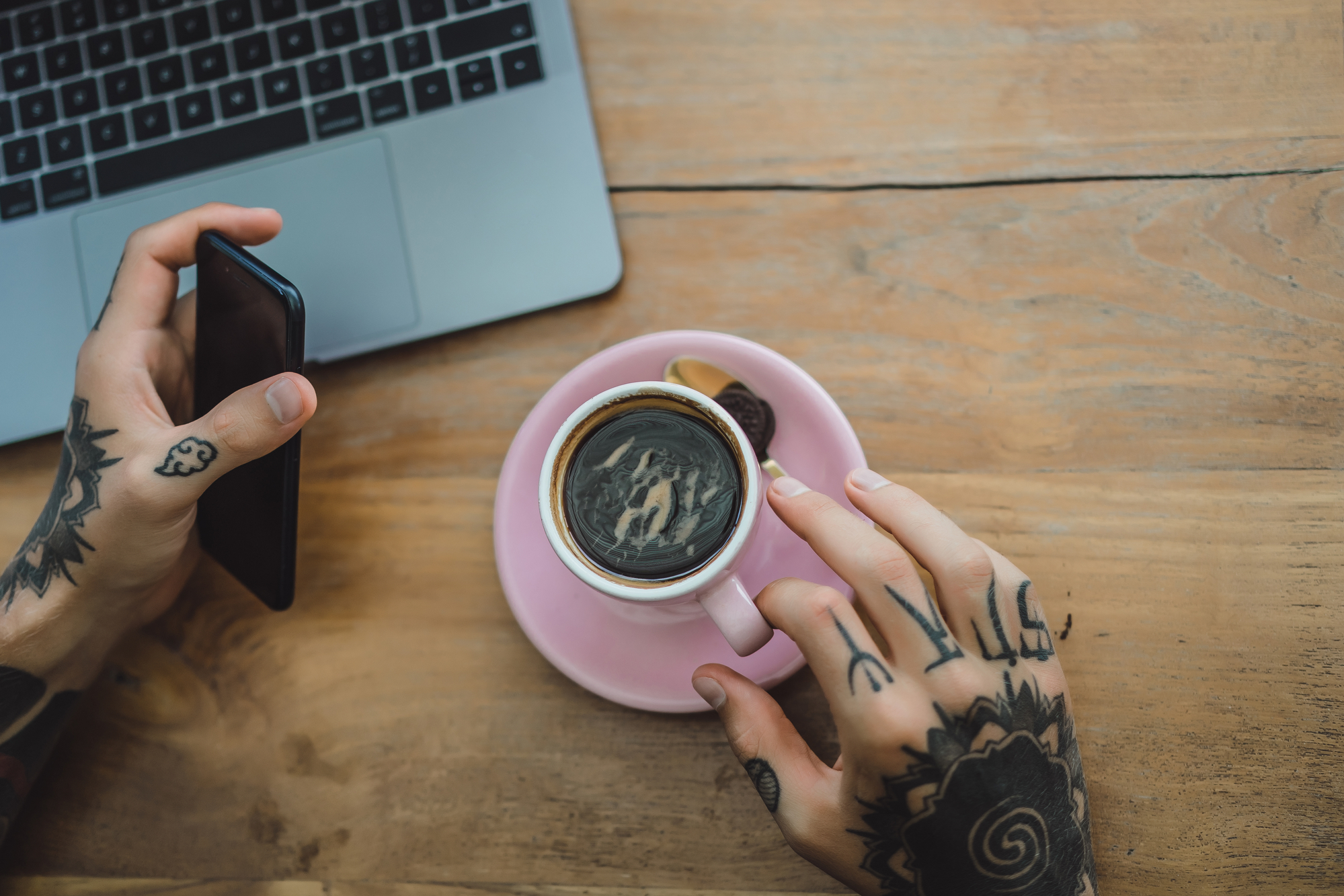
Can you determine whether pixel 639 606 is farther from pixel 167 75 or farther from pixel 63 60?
pixel 63 60

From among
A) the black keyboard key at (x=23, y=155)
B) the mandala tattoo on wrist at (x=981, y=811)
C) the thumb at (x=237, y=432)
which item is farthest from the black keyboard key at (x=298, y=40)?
the mandala tattoo on wrist at (x=981, y=811)

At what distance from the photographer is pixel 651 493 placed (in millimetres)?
803

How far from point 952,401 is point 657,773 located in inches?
22.4

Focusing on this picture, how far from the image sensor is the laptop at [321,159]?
893 mm

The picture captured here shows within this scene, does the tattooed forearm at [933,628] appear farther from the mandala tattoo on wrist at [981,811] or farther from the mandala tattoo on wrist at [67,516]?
the mandala tattoo on wrist at [67,516]

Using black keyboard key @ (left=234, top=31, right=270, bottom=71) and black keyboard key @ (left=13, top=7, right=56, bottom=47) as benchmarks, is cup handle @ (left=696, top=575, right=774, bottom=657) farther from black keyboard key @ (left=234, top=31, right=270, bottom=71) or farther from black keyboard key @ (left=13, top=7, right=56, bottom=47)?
black keyboard key @ (left=13, top=7, right=56, bottom=47)

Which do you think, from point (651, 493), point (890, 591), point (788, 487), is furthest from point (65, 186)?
point (890, 591)

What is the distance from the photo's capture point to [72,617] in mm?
860

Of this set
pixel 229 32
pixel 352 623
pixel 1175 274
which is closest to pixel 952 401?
pixel 1175 274

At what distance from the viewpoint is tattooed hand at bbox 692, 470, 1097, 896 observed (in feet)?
2.20

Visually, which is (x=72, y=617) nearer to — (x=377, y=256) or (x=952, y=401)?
(x=377, y=256)

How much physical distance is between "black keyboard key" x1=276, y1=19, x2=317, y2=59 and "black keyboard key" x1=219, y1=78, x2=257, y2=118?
0.18 feet

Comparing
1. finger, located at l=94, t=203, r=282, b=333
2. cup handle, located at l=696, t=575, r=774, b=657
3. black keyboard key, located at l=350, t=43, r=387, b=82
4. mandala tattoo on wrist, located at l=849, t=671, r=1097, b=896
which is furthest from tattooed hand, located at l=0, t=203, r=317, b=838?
mandala tattoo on wrist, located at l=849, t=671, r=1097, b=896

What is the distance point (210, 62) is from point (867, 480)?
0.92m
